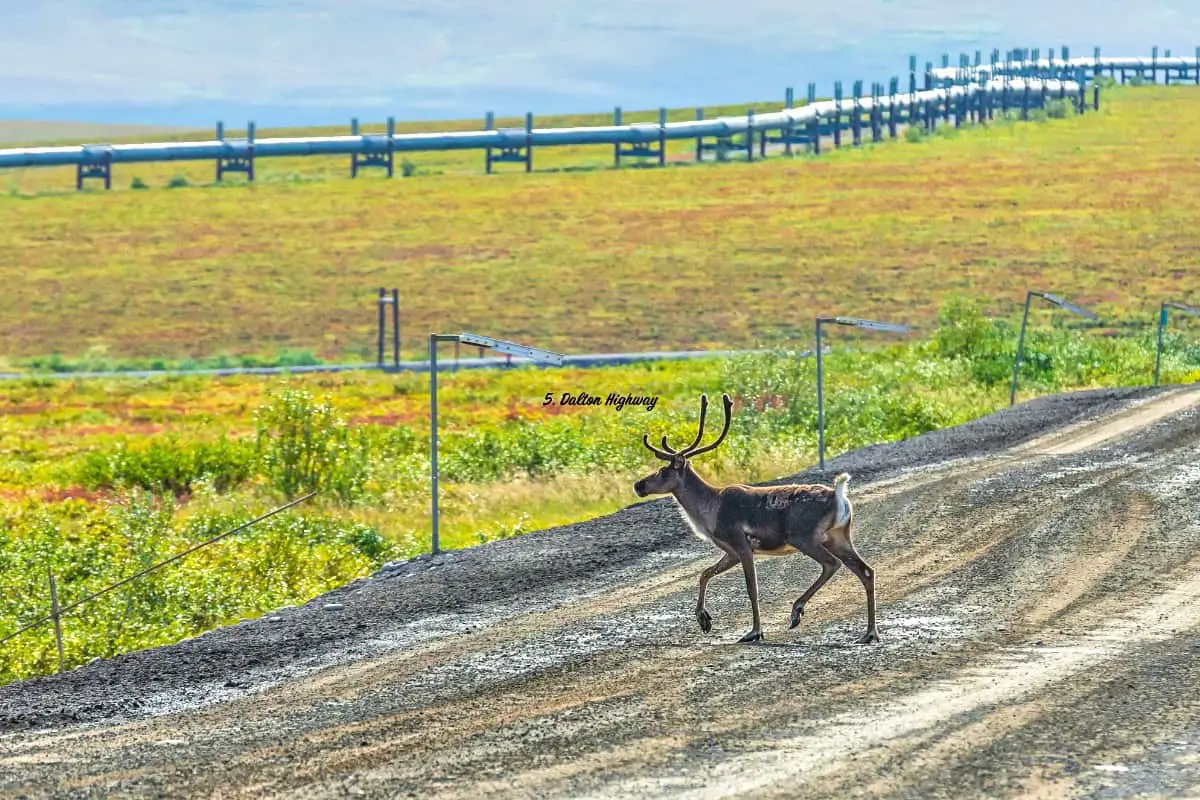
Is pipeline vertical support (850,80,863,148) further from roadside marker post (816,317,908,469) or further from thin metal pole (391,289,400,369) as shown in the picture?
roadside marker post (816,317,908,469)

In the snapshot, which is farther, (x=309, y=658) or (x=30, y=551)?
(x=30, y=551)

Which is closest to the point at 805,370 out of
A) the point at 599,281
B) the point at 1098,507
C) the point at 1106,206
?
the point at 1098,507

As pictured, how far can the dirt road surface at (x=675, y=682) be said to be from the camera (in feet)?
43.4

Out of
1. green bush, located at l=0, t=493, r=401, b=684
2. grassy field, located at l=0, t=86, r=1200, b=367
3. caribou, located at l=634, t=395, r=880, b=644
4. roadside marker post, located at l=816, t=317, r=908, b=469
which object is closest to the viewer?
caribou, located at l=634, t=395, r=880, b=644

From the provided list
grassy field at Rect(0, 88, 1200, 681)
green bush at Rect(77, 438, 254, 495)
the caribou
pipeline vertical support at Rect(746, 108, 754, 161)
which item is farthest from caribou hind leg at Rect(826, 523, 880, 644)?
pipeline vertical support at Rect(746, 108, 754, 161)

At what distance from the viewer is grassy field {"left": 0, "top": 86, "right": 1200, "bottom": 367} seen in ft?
263

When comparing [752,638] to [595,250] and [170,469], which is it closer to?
[170,469]

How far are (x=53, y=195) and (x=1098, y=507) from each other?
102m

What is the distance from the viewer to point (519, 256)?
95.2m

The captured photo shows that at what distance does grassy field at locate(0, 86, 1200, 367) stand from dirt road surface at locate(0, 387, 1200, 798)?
172ft

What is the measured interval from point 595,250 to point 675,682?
80.5 meters

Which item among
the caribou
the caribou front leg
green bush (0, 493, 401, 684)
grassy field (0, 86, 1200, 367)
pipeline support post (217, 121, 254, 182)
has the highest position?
pipeline support post (217, 121, 254, 182)

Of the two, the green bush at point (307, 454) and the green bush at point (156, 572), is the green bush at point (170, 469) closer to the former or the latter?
the green bush at point (307, 454)

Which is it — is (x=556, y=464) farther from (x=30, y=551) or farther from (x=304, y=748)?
(x=304, y=748)
